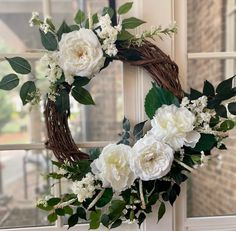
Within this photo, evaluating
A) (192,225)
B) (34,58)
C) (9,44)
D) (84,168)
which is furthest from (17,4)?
(192,225)

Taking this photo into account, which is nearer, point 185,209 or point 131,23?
point 131,23

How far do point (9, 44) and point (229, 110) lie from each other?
0.83 m

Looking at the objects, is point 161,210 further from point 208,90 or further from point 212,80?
point 212,80

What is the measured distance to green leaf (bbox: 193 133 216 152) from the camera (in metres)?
0.98

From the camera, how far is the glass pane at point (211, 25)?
1235mm

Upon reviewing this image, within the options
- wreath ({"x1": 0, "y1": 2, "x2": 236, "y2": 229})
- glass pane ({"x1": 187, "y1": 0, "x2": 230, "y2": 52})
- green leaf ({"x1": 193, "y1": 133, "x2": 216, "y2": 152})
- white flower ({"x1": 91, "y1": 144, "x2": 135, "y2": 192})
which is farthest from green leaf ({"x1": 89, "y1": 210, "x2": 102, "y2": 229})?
glass pane ({"x1": 187, "y1": 0, "x2": 230, "y2": 52})

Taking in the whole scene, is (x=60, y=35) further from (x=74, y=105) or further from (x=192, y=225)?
(x=192, y=225)

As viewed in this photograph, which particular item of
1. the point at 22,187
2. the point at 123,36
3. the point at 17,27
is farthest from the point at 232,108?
the point at 22,187

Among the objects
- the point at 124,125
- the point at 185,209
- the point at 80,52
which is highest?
the point at 80,52

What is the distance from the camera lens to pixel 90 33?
94 centimetres

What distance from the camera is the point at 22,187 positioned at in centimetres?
186

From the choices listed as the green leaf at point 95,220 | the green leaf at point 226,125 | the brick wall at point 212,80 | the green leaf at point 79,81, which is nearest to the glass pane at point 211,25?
the brick wall at point 212,80

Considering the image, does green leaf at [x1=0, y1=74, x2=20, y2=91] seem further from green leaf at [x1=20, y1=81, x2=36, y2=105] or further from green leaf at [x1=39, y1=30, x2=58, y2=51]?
green leaf at [x1=39, y1=30, x2=58, y2=51]

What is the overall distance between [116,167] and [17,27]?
72cm
